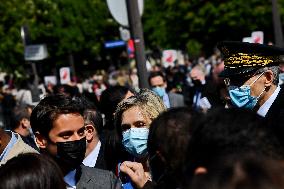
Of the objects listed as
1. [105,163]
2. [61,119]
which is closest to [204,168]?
[61,119]

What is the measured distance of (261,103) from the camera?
498 centimetres

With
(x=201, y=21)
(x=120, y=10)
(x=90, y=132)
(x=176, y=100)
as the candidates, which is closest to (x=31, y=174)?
(x=90, y=132)

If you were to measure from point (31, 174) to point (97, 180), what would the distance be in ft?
3.91

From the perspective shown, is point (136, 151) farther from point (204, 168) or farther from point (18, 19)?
point (18, 19)

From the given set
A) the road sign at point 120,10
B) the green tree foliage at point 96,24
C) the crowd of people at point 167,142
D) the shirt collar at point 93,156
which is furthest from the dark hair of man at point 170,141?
the green tree foliage at point 96,24

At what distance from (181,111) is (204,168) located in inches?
51.6

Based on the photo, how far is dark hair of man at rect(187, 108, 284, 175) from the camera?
2.16m

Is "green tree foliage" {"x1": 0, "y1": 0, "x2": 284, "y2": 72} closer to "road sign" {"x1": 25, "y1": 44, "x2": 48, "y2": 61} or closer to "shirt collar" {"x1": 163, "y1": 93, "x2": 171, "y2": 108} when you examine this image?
"road sign" {"x1": 25, "y1": 44, "x2": 48, "y2": 61}

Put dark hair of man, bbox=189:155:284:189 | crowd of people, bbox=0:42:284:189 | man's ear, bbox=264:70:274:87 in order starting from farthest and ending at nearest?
man's ear, bbox=264:70:274:87 < crowd of people, bbox=0:42:284:189 < dark hair of man, bbox=189:155:284:189

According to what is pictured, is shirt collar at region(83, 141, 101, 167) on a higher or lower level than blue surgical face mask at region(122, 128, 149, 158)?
lower

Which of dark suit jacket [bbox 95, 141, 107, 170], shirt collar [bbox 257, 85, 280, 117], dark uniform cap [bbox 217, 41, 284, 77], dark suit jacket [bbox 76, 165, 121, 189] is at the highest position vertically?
dark uniform cap [bbox 217, 41, 284, 77]

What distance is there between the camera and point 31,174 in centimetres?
300

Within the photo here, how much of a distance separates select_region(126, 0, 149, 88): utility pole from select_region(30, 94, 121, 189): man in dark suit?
14.2 ft

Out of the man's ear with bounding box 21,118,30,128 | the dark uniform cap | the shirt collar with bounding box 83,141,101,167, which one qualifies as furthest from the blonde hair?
the man's ear with bounding box 21,118,30,128
